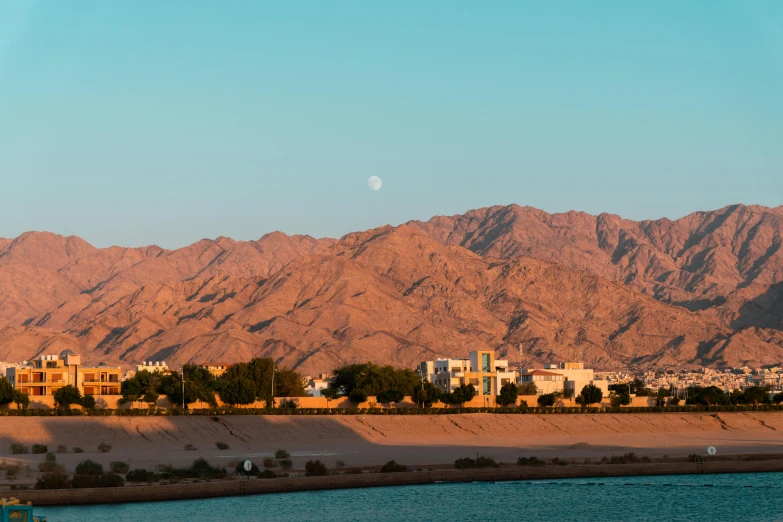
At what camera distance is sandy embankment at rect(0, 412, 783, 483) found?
7675 centimetres

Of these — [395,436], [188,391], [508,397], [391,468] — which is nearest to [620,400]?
[508,397]

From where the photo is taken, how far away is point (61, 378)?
427 ft

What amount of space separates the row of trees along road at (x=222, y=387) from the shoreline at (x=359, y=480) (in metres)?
47.5

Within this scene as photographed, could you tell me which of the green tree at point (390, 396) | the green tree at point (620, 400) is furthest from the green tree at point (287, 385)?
the green tree at point (620, 400)

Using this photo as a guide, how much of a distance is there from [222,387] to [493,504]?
59210 millimetres

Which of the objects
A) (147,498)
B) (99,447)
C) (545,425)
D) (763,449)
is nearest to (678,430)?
(545,425)

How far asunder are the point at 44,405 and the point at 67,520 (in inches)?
2297

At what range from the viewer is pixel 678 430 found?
333 ft

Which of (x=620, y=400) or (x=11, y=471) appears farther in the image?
(x=620, y=400)

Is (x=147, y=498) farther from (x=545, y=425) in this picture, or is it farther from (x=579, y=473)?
(x=545, y=425)

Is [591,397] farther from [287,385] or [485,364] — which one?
[287,385]

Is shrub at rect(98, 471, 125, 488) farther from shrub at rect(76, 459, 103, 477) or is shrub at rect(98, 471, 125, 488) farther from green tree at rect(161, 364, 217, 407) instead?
green tree at rect(161, 364, 217, 407)

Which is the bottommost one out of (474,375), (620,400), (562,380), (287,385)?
(620,400)

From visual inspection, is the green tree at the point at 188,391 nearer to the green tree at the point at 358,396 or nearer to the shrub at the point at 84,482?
the green tree at the point at 358,396
